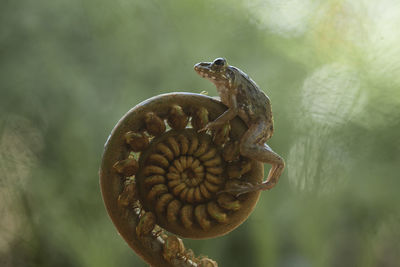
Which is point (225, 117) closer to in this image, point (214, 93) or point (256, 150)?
point (256, 150)

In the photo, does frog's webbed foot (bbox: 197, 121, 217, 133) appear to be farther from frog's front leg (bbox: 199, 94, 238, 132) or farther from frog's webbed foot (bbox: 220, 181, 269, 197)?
frog's webbed foot (bbox: 220, 181, 269, 197)

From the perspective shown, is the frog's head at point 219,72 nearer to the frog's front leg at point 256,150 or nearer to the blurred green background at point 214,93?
the frog's front leg at point 256,150

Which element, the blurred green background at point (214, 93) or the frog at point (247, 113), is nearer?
the frog at point (247, 113)

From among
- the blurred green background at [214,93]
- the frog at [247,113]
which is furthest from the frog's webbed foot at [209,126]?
the blurred green background at [214,93]

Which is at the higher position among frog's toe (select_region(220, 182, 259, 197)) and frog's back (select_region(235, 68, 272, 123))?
frog's back (select_region(235, 68, 272, 123))

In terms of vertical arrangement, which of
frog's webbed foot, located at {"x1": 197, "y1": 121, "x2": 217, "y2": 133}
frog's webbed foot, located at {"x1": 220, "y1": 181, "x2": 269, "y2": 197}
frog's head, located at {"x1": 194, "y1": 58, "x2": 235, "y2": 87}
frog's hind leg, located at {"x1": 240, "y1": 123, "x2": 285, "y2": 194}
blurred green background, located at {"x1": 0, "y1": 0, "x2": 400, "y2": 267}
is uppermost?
blurred green background, located at {"x1": 0, "y1": 0, "x2": 400, "y2": 267}

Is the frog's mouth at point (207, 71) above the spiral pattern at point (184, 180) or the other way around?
above

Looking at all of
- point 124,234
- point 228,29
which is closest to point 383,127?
point 228,29

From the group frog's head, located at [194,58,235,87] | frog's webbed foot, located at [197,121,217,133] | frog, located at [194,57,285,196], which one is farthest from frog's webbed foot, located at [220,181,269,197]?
frog's head, located at [194,58,235,87]
